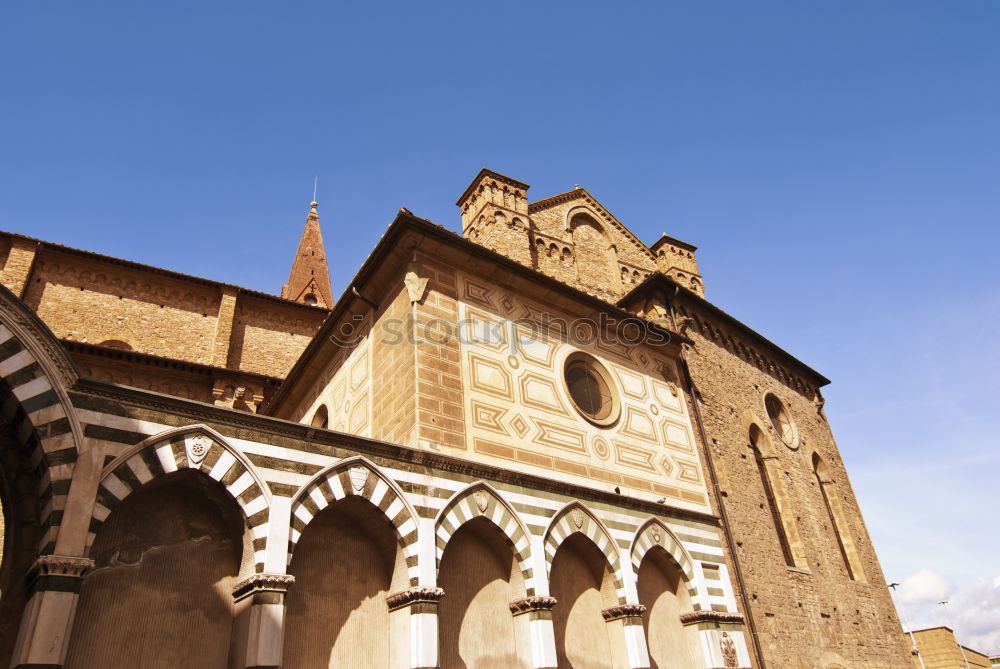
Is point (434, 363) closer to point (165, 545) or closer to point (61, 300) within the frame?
point (165, 545)

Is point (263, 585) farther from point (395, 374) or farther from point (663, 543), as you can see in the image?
point (663, 543)

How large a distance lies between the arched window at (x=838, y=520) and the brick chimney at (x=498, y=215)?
9.02 metres

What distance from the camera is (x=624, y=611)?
9.12m

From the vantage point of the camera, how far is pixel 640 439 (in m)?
11.4

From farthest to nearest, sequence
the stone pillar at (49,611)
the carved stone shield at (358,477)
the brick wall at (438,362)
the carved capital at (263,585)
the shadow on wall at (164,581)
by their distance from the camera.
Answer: the brick wall at (438,362), the carved stone shield at (358,477), the carved capital at (263,585), the shadow on wall at (164,581), the stone pillar at (49,611)

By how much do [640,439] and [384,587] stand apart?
5.44 meters

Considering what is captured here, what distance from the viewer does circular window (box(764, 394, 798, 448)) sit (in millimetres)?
15648

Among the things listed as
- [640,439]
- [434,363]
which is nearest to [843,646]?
[640,439]

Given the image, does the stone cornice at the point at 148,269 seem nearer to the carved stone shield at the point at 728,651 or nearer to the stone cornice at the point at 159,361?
the stone cornice at the point at 159,361

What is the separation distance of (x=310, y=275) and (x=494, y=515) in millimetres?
22623

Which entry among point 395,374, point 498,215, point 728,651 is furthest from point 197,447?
point 498,215

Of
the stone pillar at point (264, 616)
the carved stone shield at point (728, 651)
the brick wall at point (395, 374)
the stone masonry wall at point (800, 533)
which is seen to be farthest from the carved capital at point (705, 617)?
the stone pillar at point (264, 616)

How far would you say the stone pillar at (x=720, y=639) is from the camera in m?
9.97

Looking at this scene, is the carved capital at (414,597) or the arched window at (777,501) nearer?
the carved capital at (414,597)
